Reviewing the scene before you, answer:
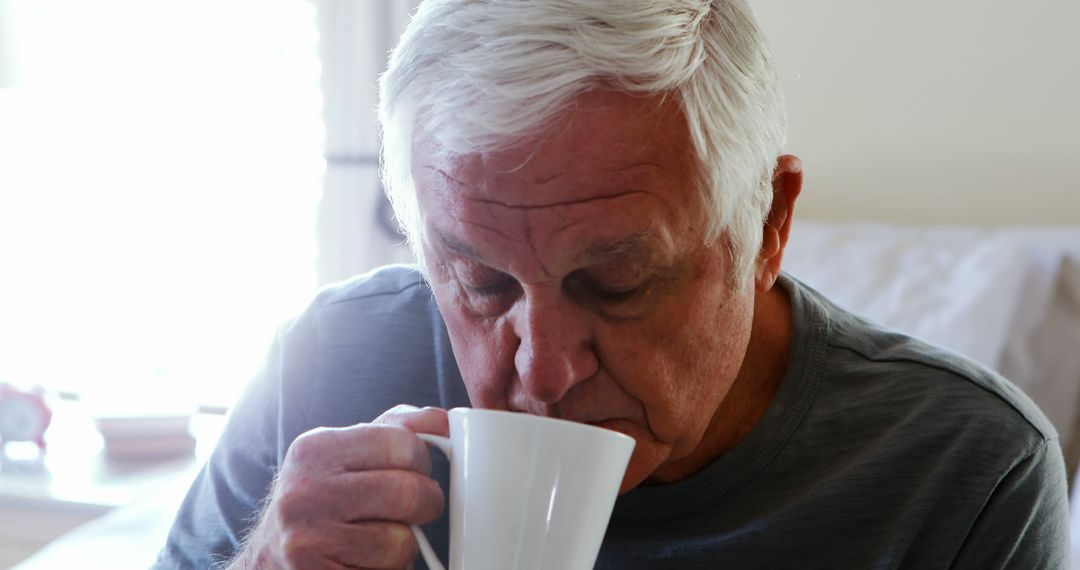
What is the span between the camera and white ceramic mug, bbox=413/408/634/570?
675mm

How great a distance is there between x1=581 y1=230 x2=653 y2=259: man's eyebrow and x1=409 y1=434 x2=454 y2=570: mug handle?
0.57 ft

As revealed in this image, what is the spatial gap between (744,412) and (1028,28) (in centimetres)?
132

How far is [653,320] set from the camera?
85 cm

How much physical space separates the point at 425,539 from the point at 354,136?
77.5 inches

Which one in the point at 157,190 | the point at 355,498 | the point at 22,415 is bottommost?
the point at 22,415

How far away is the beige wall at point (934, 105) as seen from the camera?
202 cm

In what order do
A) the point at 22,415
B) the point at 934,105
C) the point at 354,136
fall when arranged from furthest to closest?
the point at 354,136
the point at 22,415
the point at 934,105

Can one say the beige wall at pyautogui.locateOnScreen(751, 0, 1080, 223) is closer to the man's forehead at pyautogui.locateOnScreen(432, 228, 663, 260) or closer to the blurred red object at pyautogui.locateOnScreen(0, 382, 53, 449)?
the man's forehead at pyautogui.locateOnScreen(432, 228, 663, 260)

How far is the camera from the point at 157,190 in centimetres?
289

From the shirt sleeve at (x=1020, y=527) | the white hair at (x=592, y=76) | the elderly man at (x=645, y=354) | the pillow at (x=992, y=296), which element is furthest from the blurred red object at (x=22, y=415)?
the shirt sleeve at (x=1020, y=527)

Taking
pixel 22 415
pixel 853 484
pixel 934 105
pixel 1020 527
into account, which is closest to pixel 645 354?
pixel 853 484

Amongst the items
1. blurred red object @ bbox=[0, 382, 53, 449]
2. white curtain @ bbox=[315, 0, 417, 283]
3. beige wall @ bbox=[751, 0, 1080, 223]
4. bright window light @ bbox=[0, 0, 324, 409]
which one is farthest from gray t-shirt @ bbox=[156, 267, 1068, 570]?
bright window light @ bbox=[0, 0, 324, 409]

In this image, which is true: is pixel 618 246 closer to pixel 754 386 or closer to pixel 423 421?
pixel 423 421

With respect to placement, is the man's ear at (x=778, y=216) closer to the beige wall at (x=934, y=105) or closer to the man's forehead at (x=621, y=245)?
the man's forehead at (x=621, y=245)
